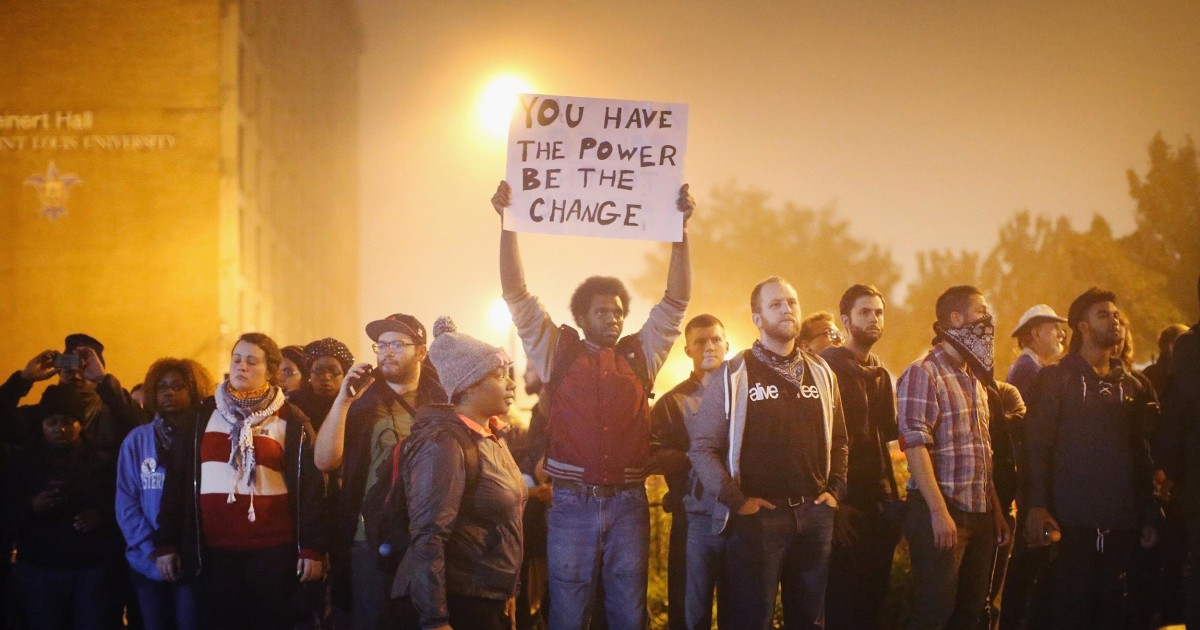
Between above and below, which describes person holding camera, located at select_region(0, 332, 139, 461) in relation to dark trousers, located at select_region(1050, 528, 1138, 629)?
above

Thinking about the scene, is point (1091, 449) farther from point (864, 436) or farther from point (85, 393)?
point (85, 393)

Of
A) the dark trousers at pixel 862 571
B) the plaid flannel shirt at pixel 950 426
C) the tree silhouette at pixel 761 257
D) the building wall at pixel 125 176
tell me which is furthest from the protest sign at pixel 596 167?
the tree silhouette at pixel 761 257

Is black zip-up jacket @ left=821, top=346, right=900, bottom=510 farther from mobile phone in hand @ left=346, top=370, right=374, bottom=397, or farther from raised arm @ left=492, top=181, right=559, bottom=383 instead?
mobile phone in hand @ left=346, top=370, right=374, bottom=397

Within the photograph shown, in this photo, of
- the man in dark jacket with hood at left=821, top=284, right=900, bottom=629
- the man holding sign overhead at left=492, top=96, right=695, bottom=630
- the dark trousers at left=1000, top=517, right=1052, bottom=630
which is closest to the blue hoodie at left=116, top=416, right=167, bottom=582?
the man holding sign overhead at left=492, top=96, right=695, bottom=630

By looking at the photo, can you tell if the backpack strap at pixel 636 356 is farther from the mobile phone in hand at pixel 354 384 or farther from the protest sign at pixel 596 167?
the mobile phone in hand at pixel 354 384

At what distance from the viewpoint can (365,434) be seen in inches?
224

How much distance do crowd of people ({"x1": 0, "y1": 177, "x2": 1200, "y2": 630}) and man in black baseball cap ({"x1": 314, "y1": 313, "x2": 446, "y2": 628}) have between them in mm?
14

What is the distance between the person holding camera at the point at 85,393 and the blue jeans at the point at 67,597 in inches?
30.1

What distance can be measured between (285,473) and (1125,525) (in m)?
5.05

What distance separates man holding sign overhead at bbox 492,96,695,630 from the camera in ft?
17.3

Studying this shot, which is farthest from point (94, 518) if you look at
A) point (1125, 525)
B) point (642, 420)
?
point (1125, 525)

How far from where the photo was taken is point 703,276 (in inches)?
1107

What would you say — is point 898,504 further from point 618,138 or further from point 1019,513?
point 618,138

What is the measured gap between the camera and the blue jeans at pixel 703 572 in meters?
5.75
